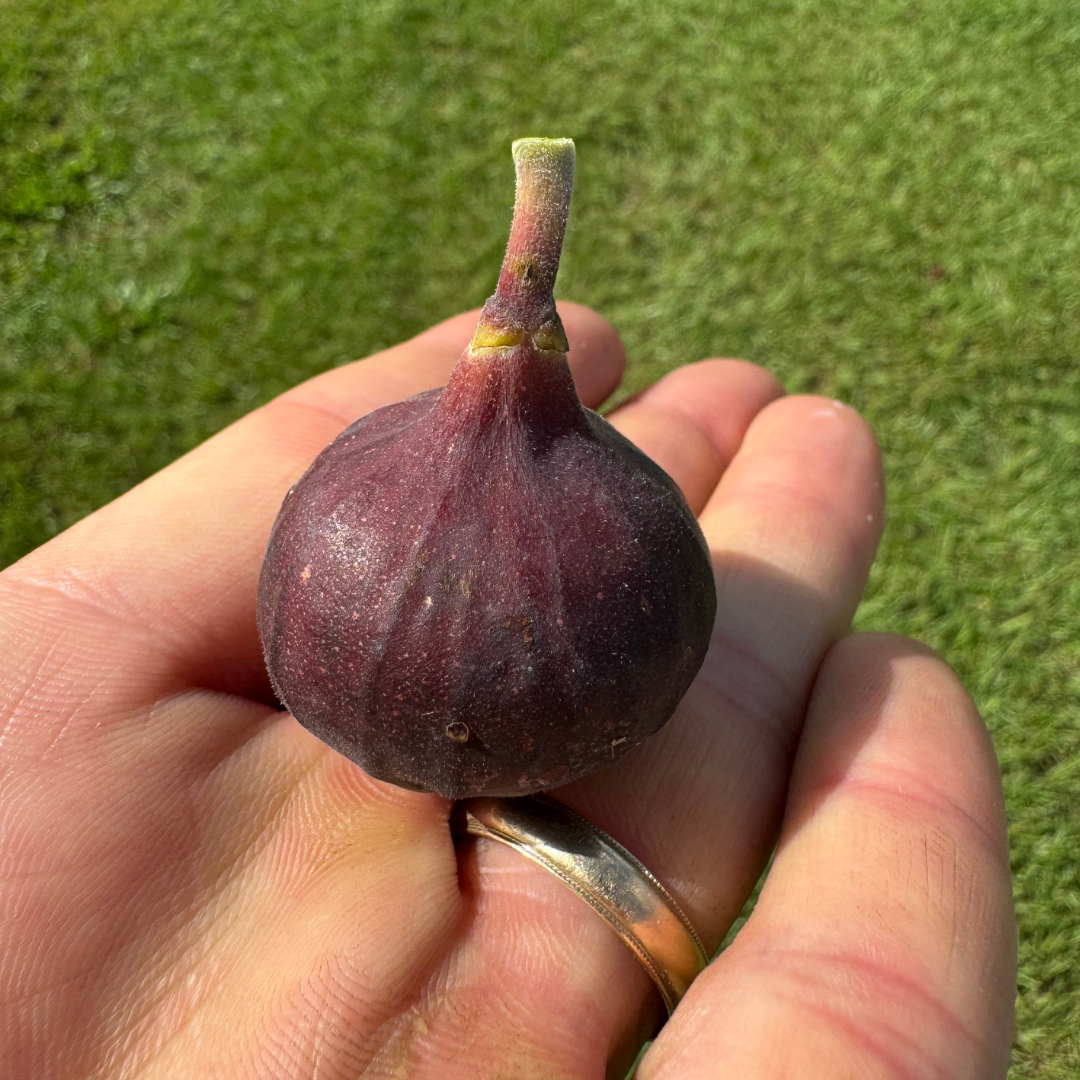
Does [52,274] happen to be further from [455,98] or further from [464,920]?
[464,920]

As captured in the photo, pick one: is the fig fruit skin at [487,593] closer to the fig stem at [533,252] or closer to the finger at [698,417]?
the fig stem at [533,252]

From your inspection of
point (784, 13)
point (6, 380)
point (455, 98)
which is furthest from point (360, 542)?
point (784, 13)

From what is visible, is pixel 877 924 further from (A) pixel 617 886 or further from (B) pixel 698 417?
(B) pixel 698 417

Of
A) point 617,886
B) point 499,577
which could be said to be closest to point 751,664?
point 617,886

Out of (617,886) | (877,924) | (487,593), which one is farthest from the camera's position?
(617,886)

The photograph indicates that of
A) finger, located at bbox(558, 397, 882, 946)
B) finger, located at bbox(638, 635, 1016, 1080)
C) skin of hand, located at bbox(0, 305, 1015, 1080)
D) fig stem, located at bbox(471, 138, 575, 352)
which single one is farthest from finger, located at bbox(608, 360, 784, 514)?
fig stem, located at bbox(471, 138, 575, 352)
